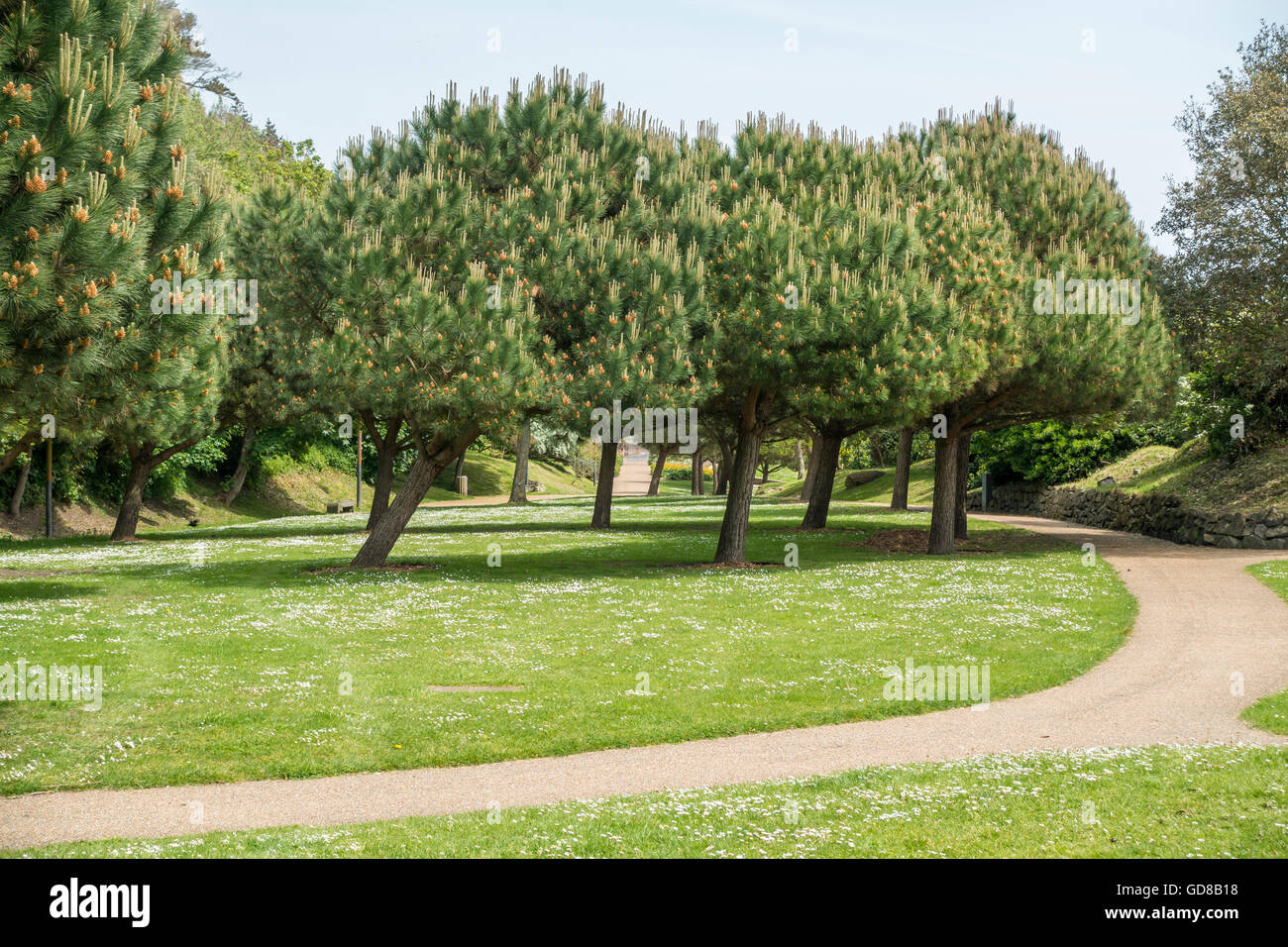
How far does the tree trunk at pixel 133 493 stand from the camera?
34844 mm

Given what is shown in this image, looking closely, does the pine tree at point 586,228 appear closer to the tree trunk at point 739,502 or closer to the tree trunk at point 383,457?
the tree trunk at point 739,502

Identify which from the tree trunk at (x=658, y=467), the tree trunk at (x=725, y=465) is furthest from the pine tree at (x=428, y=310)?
the tree trunk at (x=658, y=467)

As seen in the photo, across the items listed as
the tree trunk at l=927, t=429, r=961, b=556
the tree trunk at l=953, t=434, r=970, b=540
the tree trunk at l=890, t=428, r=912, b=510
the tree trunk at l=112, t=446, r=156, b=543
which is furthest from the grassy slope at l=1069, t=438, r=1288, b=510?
the tree trunk at l=112, t=446, r=156, b=543

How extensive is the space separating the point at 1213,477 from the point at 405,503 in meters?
24.8

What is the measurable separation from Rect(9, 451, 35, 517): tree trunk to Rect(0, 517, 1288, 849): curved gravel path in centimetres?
3436

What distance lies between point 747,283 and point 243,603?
13.4 m

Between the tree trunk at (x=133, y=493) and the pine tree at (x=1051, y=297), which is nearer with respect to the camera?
the pine tree at (x=1051, y=297)

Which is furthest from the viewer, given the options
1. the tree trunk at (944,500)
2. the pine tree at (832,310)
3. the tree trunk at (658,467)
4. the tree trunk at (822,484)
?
the tree trunk at (658,467)

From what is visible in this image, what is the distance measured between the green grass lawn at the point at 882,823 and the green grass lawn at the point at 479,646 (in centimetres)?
230

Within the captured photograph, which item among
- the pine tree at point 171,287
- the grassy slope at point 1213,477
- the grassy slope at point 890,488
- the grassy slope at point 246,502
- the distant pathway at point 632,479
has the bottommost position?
the distant pathway at point 632,479

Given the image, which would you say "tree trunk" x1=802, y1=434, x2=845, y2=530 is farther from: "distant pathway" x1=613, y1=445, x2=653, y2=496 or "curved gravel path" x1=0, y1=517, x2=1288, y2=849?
"distant pathway" x1=613, y1=445, x2=653, y2=496
